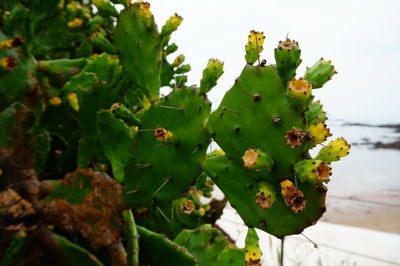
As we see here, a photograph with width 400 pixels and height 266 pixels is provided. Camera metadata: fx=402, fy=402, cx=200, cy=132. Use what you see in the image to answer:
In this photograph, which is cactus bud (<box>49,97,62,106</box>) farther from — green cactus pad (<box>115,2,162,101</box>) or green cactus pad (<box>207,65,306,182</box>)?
green cactus pad (<box>207,65,306,182</box>)

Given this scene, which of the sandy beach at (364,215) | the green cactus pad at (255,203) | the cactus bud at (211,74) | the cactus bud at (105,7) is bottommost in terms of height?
the sandy beach at (364,215)

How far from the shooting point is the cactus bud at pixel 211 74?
0.84 m

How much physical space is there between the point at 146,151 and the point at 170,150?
6 centimetres

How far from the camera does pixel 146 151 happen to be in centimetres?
91

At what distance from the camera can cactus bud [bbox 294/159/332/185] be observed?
0.64 meters

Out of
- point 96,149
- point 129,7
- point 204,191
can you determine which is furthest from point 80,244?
point 204,191

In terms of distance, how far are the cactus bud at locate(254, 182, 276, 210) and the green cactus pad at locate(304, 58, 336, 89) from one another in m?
0.20

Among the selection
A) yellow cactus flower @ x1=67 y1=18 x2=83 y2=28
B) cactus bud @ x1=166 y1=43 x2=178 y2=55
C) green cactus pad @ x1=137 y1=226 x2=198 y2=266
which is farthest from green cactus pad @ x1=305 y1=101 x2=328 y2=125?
yellow cactus flower @ x1=67 y1=18 x2=83 y2=28

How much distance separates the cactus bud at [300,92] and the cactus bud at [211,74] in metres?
0.25

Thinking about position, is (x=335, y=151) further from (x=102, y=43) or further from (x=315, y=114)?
(x=102, y=43)

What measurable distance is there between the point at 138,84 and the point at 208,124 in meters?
0.25

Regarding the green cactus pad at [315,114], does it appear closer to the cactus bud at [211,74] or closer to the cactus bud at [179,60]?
the cactus bud at [211,74]

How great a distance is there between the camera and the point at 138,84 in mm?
980

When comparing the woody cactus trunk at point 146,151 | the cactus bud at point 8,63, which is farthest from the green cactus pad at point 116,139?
the cactus bud at point 8,63
